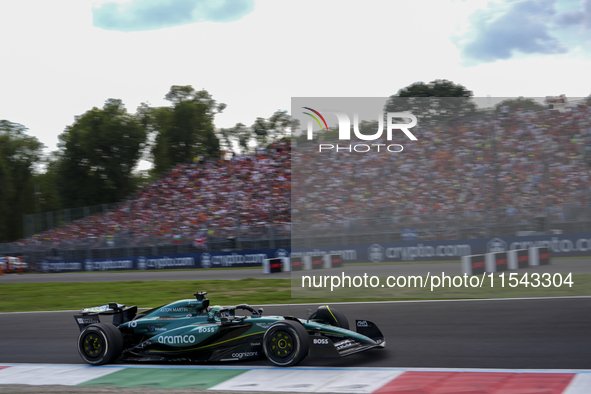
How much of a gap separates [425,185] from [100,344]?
1341 cm

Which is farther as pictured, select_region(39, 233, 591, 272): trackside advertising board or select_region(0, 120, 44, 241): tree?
select_region(0, 120, 44, 241): tree

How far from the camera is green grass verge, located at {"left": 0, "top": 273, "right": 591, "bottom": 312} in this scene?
11.6 meters

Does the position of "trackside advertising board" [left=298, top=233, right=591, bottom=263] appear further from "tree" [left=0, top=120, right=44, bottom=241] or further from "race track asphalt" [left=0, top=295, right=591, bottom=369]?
"tree" [left=0, top=120, right=44, bottom=241]

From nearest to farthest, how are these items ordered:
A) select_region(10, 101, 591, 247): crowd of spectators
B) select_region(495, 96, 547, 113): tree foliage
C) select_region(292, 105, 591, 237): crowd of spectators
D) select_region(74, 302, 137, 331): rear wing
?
select_region(74, 302, 137, 331): rear wing < select_region(292, 105, 591, 237): crowd of spectators < select_region(10, 101, 591, 247): crowd of spectators < select_region(495, 96, 547, 113): tree foliage

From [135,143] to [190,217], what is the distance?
2007 centimetres

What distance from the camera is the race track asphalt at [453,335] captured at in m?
6.03

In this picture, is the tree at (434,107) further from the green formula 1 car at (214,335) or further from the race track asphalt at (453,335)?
the green formula 1 car at (214,335)

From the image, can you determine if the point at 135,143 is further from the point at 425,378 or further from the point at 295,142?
the point at 425,378

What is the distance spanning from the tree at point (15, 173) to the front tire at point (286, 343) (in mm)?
51887

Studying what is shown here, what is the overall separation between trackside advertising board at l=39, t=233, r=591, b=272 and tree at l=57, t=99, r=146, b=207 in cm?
1809

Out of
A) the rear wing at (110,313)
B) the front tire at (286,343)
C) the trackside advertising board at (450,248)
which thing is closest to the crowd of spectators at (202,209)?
the trackside advertising board at (450,248)

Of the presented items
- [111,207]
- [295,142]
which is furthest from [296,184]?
[111,207]

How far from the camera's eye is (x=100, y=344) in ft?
22.5

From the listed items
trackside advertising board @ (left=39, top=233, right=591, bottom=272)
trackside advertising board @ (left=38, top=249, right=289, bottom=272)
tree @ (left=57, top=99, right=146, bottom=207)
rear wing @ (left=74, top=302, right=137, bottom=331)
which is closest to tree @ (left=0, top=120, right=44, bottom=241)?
tree @ (left=57, top=99, right=146, bottom=207)
